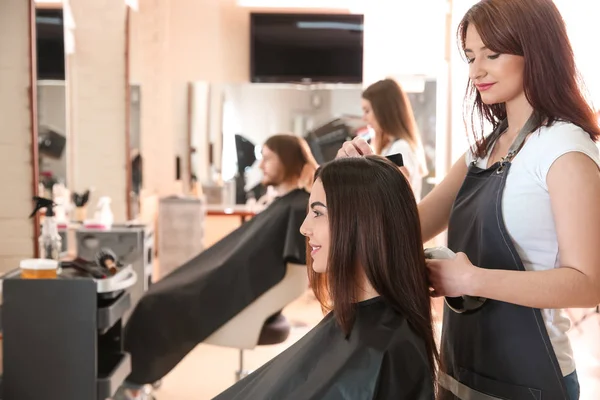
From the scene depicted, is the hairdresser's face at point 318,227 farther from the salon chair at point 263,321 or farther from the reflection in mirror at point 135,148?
the reflection in mirror at point 135,148

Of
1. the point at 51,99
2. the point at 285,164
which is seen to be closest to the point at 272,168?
the point at 285,164

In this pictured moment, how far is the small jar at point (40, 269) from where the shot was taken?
259 centimetres

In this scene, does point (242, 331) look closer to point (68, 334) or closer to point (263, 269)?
point (263, 269)

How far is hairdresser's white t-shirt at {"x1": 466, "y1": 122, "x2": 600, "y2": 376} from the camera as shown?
124cm

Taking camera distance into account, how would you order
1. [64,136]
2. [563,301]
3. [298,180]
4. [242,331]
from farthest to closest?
[64,136]
[298,180]
[242,331]
[563,301]

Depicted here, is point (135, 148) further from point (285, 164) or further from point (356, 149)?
point (356, 149)

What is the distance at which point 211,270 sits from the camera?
10.8 ft

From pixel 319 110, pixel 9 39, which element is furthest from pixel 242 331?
pixel 319 110

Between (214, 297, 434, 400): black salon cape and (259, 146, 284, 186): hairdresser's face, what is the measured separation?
6.83 ft

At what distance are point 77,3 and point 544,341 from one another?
12.0 feet

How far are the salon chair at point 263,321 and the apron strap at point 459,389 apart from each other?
1796mm

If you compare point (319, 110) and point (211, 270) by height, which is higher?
point (319, 110)

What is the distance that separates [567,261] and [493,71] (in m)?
0.34

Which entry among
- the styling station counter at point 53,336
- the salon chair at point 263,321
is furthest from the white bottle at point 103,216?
the styling station counter at point 53,336
